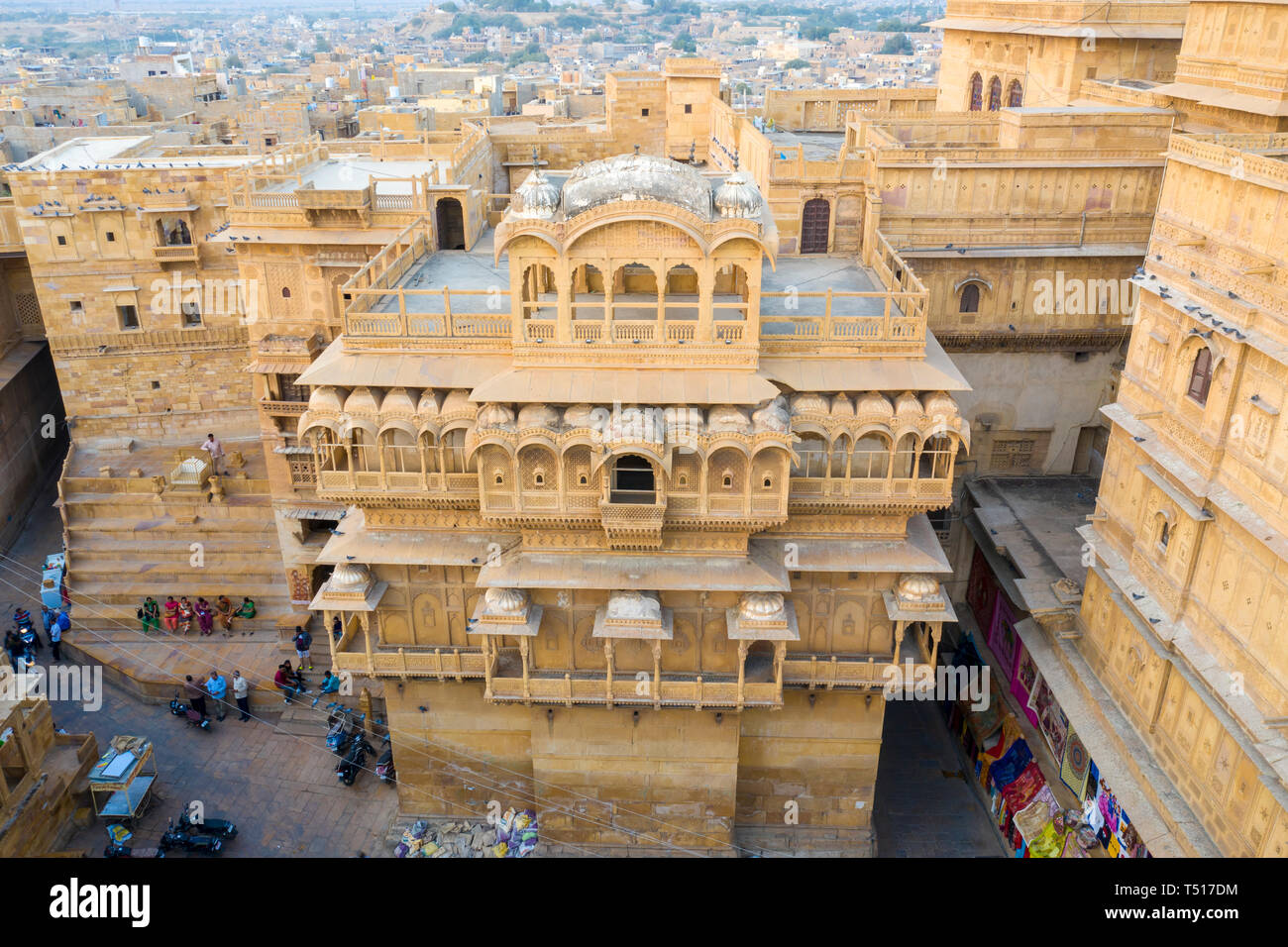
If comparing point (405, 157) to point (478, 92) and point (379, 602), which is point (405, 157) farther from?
point (478, 92)

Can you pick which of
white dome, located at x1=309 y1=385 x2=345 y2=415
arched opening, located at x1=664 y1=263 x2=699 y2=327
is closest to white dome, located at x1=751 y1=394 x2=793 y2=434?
arched opening, located at x1=664 y1=263 x2=699 y2=327

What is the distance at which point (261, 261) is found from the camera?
109 ft

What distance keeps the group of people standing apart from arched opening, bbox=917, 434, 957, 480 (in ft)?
82.8

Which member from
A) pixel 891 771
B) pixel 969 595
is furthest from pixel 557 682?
pixel 969 595

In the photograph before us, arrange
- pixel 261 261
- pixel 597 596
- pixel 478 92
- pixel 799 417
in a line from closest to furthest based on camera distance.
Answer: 1. pixel 799 417
2. pixel 597 596
3. pixel 261 261
4. pixel 478 92

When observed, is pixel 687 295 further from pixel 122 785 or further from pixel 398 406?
pixel 122 785

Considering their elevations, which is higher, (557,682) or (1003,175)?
(1003,175)

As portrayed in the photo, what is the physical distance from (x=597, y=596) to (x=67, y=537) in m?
26.4

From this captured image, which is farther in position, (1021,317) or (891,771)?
(1021,317)

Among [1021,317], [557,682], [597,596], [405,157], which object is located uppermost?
[405,157]

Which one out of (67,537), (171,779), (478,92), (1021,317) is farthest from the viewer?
(478,92)

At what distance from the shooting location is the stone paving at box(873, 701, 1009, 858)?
2581 cm

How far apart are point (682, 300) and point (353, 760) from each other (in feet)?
54.9

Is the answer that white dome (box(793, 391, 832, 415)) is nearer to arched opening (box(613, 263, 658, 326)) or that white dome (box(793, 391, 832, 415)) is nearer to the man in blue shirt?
arched opening (box(613, 263, 658, 326))
